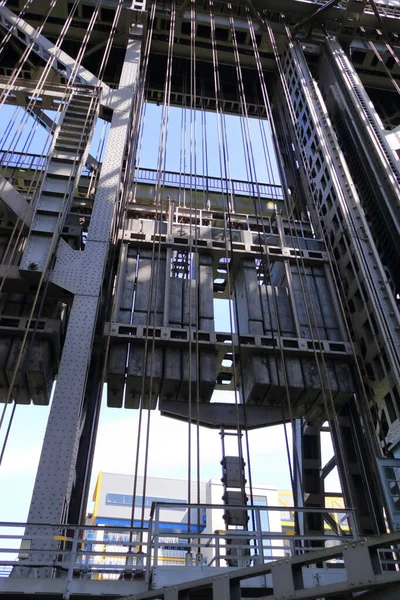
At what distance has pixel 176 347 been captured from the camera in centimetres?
1174

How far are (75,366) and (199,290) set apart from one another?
15.1 ft

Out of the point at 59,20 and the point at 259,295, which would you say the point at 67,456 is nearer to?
the point at 259,295

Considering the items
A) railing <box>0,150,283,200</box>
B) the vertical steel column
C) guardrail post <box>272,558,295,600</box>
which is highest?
railing <box>0,150,283,200</box>

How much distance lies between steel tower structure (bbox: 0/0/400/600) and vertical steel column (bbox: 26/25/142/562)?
32 millimetres

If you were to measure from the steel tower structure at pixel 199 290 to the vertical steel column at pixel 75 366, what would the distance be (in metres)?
0.03

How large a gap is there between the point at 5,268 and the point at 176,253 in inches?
182

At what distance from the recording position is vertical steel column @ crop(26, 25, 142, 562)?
793cm

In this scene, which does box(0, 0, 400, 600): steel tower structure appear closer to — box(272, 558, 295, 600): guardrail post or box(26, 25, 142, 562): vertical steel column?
box(26, 25, 142, 562): vertical steel column

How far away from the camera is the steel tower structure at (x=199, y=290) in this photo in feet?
33.2

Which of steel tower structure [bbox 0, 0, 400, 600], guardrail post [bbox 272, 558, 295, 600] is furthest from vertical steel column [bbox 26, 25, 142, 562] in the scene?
guardrail post [bbox 272, 558, 295, 600]

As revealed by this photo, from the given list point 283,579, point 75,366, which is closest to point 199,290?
point 75,366

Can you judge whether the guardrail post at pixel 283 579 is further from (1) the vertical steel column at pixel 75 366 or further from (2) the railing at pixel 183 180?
(2) the railing at pixel 183 180

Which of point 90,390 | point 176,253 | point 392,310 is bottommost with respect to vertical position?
point 90,390

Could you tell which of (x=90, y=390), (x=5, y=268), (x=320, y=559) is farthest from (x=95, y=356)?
(x=320, y=559)
